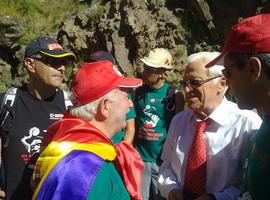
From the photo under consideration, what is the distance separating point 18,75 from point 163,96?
23.5 ft

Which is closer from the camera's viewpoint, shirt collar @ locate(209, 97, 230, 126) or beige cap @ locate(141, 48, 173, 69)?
shirt collar @ locate(209, 97, 230, 126)

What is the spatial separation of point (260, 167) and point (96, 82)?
92 centimetres

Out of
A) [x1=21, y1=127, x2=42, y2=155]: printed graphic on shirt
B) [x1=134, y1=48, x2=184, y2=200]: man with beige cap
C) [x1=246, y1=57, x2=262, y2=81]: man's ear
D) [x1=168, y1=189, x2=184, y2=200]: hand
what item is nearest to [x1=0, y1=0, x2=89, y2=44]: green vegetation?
[x1=134, y1=48, x2=184, y2=200]: man with beige cap

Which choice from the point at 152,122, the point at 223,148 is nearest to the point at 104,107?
the point at 223,148

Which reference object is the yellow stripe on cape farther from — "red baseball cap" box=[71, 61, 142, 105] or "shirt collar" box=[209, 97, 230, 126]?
"shirt collar" box=[209, 97, 230, 126]

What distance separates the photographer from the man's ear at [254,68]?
1.83 metres

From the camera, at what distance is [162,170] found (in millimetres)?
3045

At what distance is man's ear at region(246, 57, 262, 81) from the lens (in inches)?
72.2

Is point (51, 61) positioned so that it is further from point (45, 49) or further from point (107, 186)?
point (107, 186)

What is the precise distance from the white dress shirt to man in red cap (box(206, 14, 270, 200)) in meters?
0.62

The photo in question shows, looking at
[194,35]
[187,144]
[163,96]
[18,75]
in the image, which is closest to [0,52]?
[18,75]

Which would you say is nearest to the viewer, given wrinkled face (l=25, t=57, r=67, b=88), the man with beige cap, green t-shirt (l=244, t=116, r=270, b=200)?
green t-shirt (l=244, t=116, r=270, b=200)

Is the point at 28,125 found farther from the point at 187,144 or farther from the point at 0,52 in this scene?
the point at 0,52

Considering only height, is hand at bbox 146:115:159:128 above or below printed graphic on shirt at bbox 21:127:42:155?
below
